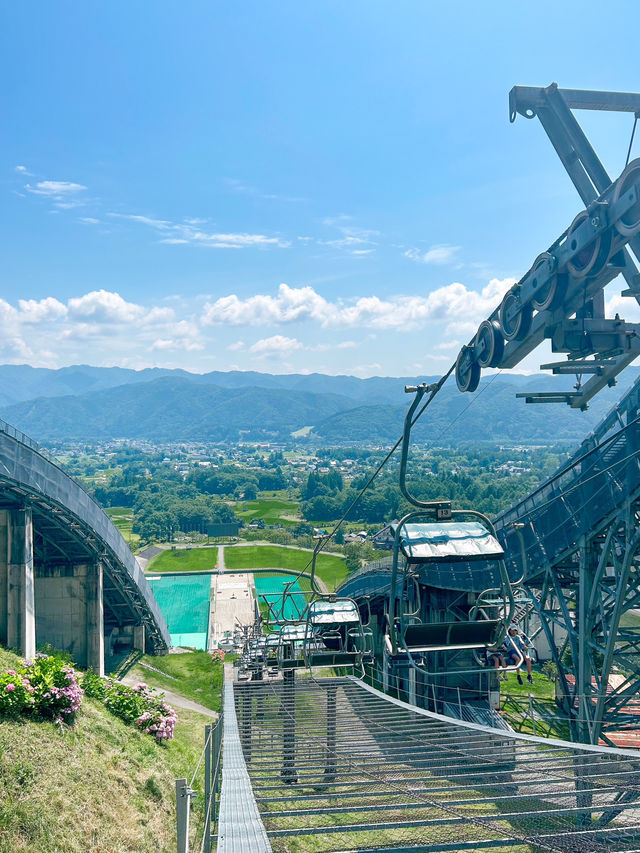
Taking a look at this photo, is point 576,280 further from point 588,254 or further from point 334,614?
point 334,614

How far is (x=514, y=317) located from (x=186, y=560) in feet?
230

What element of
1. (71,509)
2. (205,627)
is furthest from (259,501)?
(71,509)

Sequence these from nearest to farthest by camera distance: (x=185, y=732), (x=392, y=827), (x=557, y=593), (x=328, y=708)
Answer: (x=392, y=827) → (x=328, y=708) → (x=557, y=593) → (x=185, y=732)

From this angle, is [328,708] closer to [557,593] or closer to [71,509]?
[557,593]

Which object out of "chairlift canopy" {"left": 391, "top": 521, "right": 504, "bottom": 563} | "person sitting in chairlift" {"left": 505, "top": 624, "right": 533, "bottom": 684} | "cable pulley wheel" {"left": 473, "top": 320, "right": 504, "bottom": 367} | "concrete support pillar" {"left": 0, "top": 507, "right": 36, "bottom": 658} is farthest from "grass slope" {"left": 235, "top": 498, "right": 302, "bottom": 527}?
"cable pulley wheel" {"left": 473, "top": 320, "right": 504, "bottom": 367}

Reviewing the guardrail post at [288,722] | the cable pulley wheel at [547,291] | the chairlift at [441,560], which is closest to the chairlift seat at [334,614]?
the guardrail post at [288,722]

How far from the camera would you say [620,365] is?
289 inches

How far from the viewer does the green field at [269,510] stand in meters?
102

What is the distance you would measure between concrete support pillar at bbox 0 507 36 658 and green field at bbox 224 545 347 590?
137 feet

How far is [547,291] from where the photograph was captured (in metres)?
6.95

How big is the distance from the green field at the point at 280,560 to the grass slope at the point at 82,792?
4872 centimetres

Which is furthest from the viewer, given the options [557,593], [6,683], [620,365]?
[557,593]

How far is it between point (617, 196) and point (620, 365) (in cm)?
225

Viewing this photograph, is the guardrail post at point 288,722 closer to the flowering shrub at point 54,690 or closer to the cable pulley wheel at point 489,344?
the flowering shrub at point 54,690
